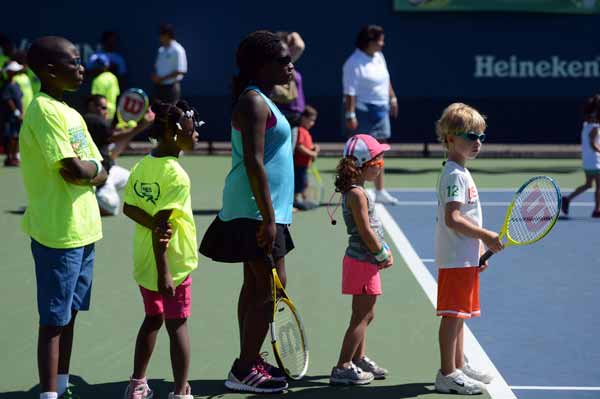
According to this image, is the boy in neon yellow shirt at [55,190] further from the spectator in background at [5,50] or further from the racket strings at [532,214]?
the spectator in background at [5,50]

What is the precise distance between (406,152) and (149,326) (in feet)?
41.6

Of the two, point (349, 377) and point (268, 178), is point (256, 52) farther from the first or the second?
point (349, 377)

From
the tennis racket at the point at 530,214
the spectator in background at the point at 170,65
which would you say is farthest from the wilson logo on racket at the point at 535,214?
the spectator in background at the point at 170,65

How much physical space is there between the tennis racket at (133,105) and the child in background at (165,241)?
4.15 m

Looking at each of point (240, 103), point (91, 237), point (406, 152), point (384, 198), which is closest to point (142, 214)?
point (91, 237)

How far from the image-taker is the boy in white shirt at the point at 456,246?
19.4 ft

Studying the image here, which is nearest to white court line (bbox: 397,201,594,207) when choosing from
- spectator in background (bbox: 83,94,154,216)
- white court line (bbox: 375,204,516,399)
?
white court line (bbox: 375,204,516,399)

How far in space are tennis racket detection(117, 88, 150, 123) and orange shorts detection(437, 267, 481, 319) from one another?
455 centimetres

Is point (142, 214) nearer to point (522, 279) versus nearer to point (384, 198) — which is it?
point (522, 279)

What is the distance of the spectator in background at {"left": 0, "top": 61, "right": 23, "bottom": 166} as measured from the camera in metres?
16.2

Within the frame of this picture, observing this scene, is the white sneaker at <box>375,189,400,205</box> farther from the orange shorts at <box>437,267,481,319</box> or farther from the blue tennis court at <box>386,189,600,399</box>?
the orange shorts at <box>437,267,481,319</box>

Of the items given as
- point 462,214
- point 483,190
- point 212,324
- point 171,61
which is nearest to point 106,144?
point 212,324

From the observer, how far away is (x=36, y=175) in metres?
5.52

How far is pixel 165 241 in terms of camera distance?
18.2ft
